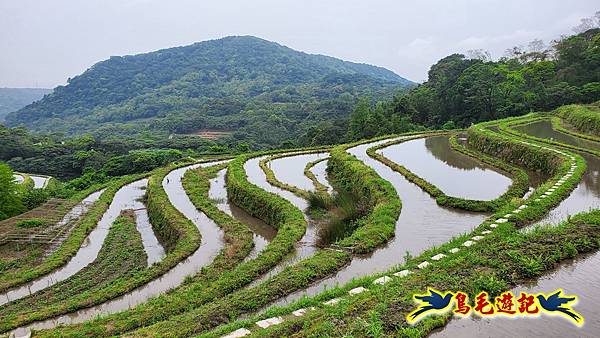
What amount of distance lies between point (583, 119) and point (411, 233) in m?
24.4

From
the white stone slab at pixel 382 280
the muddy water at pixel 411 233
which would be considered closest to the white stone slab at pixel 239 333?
the muddy water at pixel 411 233

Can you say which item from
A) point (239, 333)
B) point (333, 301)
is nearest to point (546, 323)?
point (333, 301)

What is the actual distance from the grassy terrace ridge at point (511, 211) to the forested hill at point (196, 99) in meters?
51.2

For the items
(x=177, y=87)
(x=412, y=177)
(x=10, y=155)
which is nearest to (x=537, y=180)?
(x=412, y=177)

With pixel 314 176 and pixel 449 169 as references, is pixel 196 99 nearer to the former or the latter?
pixel 314 176

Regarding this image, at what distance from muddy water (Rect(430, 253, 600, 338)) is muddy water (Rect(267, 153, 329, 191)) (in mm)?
15267

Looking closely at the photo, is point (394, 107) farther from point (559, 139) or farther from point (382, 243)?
point (382, 243)

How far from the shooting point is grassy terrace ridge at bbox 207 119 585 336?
7762 millimetres

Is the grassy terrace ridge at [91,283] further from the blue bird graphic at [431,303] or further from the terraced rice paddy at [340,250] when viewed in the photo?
the blue bird graphic at [431,303]

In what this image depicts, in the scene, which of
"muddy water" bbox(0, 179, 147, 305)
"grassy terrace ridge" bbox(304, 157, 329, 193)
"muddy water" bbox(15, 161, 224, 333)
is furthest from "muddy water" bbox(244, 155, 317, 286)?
"muddy water" bbox(0, 179, 147, 305)

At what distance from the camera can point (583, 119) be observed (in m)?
30.0

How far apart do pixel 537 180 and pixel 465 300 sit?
1452 centimetres

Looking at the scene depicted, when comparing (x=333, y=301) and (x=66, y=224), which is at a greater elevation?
(x=333, y=301)

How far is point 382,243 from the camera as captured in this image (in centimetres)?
1211
